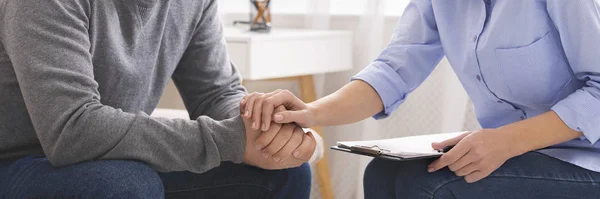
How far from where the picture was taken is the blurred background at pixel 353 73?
2412 millimetres

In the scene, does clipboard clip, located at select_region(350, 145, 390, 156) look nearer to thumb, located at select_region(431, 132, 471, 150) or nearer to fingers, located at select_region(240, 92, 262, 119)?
thumb, located at select_region(431, 132, 471, 150)

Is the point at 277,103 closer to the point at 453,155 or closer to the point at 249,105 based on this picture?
the point at 249,105

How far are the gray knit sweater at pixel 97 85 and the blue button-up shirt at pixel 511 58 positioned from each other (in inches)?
13.8

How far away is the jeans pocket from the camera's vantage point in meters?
1.33

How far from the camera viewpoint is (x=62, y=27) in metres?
1.26

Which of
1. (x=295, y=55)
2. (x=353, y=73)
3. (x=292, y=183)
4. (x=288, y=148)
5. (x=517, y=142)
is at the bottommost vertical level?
(x=353, y=73)

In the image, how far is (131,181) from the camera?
1198 mm

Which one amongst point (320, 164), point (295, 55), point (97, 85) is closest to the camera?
point (97, 85)

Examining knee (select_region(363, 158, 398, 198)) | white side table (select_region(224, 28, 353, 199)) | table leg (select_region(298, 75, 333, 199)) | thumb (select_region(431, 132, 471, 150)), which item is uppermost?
thumb (select_region(431, 132, 471, 150))

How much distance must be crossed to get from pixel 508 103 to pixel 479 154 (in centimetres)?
17

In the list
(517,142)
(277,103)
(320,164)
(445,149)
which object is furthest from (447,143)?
(320,164)

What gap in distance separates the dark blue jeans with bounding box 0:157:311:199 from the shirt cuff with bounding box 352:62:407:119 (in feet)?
0.72

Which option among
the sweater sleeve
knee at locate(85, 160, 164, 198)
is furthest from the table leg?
knee at locate(85, 160, 164, 198)

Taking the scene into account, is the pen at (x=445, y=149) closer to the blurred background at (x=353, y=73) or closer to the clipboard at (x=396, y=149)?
the clipboard at (x=396, y=149)
